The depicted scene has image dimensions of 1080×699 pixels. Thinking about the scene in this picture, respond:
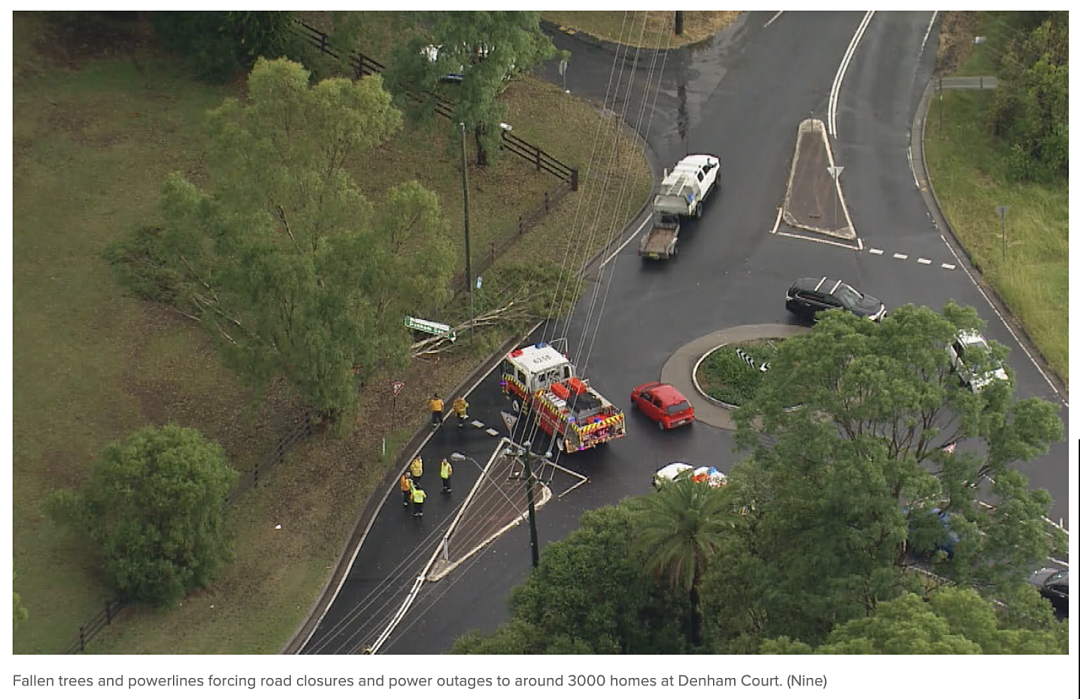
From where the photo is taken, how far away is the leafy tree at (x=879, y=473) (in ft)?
134

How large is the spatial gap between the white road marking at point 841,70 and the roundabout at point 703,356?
55.9ft

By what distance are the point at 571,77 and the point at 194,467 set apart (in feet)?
127

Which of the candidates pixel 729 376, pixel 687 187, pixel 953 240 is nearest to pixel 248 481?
pixel 729 376

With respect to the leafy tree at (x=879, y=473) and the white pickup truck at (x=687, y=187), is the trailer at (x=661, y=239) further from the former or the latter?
the leafy tree at (x=879, y=473)

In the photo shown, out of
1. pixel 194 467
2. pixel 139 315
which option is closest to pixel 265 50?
pixel 139 315

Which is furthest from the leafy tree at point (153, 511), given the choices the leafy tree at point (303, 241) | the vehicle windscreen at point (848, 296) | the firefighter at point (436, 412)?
the vehicle windscreen at point (848, 296)

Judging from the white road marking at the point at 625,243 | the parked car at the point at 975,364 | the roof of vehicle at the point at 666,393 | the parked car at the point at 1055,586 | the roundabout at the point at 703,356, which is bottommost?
the white road marking at the point at 625,243

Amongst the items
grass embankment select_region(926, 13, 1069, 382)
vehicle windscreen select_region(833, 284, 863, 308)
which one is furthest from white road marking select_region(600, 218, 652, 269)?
grass embankment select_region(926, 13, 1069, 382)

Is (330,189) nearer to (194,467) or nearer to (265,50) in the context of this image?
(194,467)

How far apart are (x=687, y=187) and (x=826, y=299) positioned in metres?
10.1

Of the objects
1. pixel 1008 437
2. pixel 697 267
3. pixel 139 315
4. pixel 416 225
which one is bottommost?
pixel 139 315

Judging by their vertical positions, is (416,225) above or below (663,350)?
above

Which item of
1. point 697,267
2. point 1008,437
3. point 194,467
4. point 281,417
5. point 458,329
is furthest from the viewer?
point 697,267

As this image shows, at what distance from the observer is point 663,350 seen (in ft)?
204
